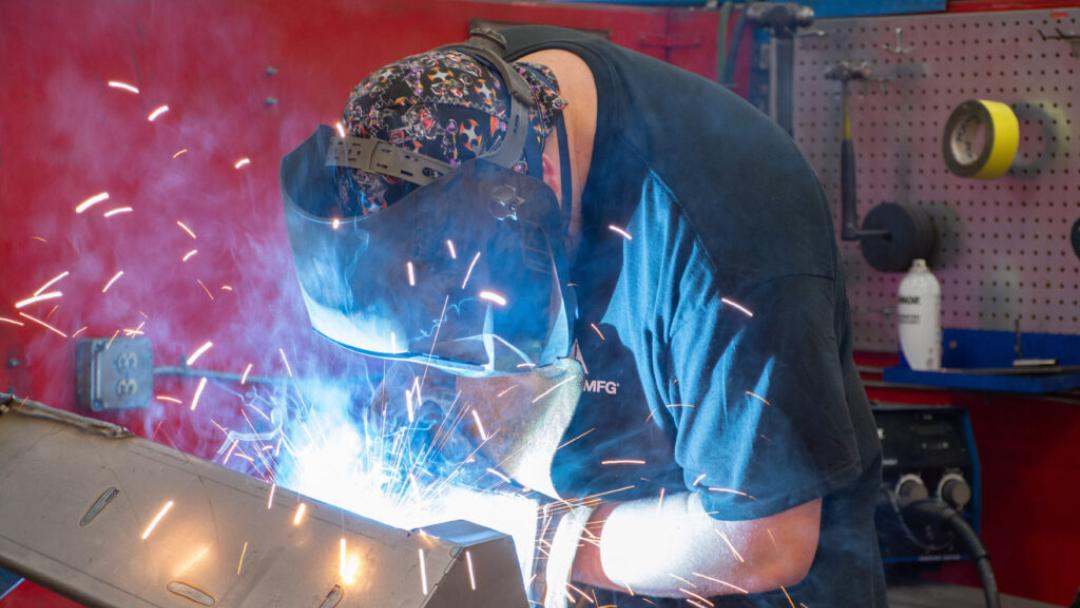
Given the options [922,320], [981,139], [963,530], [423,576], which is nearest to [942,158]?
[981,139]

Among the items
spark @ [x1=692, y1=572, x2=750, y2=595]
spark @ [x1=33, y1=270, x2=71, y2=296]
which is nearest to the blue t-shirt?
spark @ [x1=692, y1=572, x2=750, y2=595]

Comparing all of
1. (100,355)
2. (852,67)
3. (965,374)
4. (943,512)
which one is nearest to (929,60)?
(852,67)

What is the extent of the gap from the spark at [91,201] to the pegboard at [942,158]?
200 centimetres

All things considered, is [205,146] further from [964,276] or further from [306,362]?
[964,276]

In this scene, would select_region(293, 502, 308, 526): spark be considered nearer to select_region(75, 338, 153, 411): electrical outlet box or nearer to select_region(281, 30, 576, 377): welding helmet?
select_region(281, 30, 576, 377): welding helmet

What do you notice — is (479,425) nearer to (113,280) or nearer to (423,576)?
(113,280)

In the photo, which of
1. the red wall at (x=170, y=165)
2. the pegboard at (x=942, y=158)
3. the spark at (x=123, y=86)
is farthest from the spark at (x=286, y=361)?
the pegboard at (x=942, y=158)

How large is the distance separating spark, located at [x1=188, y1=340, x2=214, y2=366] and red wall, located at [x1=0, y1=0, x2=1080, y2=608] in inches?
0.4

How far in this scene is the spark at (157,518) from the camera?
1.04 meters

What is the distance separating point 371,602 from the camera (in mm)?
876

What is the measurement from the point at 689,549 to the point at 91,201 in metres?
1.04

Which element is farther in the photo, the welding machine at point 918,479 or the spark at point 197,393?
the welding machine at point 918,479

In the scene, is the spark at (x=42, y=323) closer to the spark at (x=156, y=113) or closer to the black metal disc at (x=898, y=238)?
the spark at (x=156, y=113)

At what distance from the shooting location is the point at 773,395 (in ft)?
3.79
